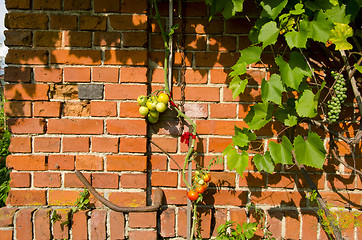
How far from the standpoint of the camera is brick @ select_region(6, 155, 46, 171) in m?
1.47

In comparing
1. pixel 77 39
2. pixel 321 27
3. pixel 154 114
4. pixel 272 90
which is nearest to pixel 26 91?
pixel 77 39

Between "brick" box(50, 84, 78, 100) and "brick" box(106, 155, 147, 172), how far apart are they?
0.42m

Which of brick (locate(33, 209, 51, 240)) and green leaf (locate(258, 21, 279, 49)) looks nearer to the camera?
green leaf (locate(258, 21, 279, 49))

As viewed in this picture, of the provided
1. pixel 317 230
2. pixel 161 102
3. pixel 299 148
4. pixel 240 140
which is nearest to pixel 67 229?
pixel 161 102

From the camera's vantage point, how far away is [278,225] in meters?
1.48

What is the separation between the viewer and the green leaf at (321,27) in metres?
1.14

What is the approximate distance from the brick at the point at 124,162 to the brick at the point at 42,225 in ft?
1.44

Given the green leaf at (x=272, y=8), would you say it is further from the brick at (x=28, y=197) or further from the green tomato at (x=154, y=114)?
the brick at (x=28, y=197)

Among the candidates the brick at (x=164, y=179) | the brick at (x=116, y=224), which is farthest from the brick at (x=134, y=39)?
the brick at (x=116, y=224)

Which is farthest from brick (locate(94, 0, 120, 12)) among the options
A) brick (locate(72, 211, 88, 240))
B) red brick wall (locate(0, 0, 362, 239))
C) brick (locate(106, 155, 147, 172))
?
brick (locate(72, 211, 88, 240))

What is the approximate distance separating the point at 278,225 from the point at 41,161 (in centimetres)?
144

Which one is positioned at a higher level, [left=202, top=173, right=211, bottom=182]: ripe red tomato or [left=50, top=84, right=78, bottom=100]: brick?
[left=50, top=84, right=78, bottom=100]: brick

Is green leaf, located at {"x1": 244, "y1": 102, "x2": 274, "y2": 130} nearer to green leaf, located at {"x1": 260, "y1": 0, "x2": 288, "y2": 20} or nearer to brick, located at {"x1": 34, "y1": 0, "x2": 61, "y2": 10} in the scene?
green leaf, located at {"x1": 260, "y1": 0, "x2": 288, "y2": 20}

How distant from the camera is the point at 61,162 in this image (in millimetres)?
1474
